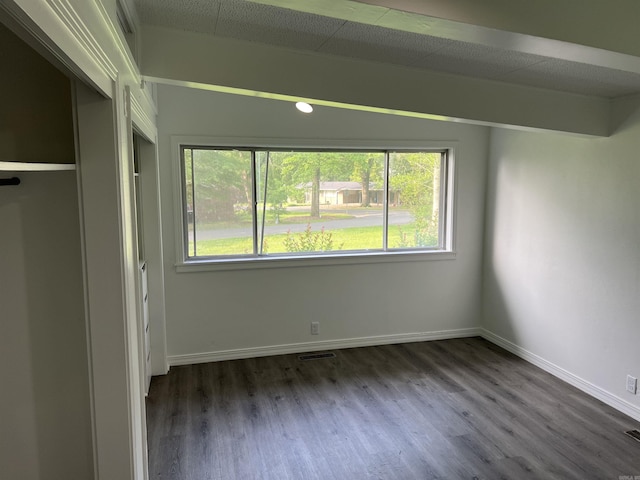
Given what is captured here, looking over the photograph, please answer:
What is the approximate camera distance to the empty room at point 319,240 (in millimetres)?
1466

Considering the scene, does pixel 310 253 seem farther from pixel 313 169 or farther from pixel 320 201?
pixel 313 169

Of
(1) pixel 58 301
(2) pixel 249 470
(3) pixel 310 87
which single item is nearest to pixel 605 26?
(3) pixel 310 87

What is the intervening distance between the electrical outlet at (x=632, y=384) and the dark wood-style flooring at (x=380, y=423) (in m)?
0.20

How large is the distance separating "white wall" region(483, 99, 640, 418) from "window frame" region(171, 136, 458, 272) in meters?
0.45

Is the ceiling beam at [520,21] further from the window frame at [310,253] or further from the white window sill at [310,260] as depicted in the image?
the white window sill at [310,260]

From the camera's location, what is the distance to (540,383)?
349 cm

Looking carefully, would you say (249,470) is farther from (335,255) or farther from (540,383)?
(540,383)

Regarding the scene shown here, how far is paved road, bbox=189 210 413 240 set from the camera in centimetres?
386

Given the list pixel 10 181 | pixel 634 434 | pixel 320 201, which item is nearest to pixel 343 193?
pixel 320 201

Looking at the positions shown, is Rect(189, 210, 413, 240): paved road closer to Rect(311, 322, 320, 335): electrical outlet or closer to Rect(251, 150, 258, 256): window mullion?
Rect(251, 150, 258, 256): window mullion

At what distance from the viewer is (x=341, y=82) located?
242 centimetres

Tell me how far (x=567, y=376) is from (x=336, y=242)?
2316mm

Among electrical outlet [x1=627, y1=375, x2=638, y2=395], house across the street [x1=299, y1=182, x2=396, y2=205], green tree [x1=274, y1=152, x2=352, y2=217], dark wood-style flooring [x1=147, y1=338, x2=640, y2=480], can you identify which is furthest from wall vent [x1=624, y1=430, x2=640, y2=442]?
green tree [x1=274, y1=152, x2=352, y2=217]

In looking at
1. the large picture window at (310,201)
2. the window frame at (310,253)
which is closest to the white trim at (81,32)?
the window frame at (310,253)
